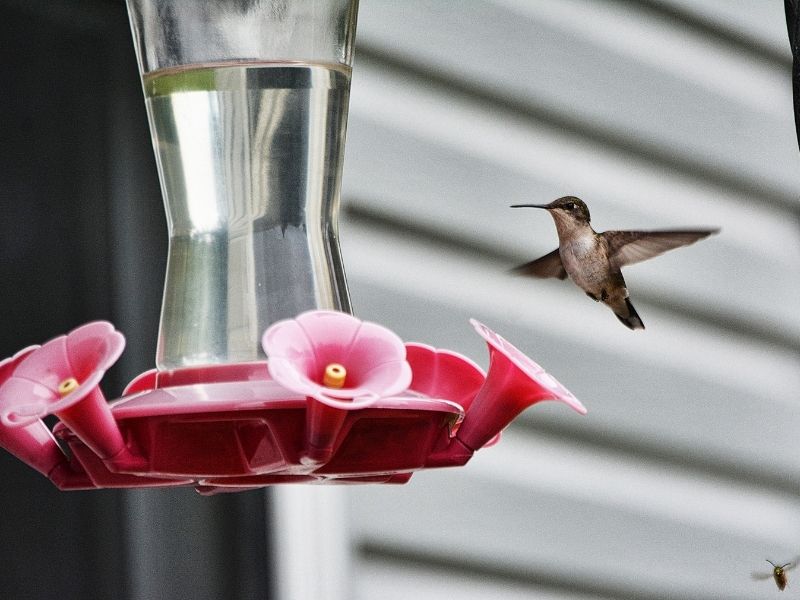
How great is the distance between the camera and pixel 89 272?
9.44 feet

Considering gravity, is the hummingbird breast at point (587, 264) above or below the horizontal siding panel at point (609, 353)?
below

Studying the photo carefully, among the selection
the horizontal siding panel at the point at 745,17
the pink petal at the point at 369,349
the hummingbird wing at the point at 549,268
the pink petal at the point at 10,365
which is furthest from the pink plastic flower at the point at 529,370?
the horizontal siding panel at the point at 745,17

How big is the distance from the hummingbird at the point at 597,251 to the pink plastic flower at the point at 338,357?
102cm

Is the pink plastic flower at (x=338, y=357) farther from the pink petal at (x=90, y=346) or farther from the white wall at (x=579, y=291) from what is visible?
the white wall at (x=579, y=291)

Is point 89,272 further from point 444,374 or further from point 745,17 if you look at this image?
point 745,17

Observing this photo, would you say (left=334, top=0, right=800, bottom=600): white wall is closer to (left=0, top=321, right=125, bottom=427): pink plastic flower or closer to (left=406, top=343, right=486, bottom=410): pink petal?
(left=406, top=343, right=486, bottom=410): pink petal

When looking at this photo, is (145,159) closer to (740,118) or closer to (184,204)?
(184,204)

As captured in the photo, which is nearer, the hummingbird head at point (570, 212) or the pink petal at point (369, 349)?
the pink petal at point (369, 349)

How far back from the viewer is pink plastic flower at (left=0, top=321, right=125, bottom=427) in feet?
4.88

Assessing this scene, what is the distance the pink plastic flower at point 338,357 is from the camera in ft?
4.65

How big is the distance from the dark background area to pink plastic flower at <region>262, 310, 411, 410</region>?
139 centimetres

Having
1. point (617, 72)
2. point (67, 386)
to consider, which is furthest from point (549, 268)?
→ point (617, 72)

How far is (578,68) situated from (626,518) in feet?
3.95

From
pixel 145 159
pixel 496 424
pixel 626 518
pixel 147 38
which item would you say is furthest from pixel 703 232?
pixel 626 518
